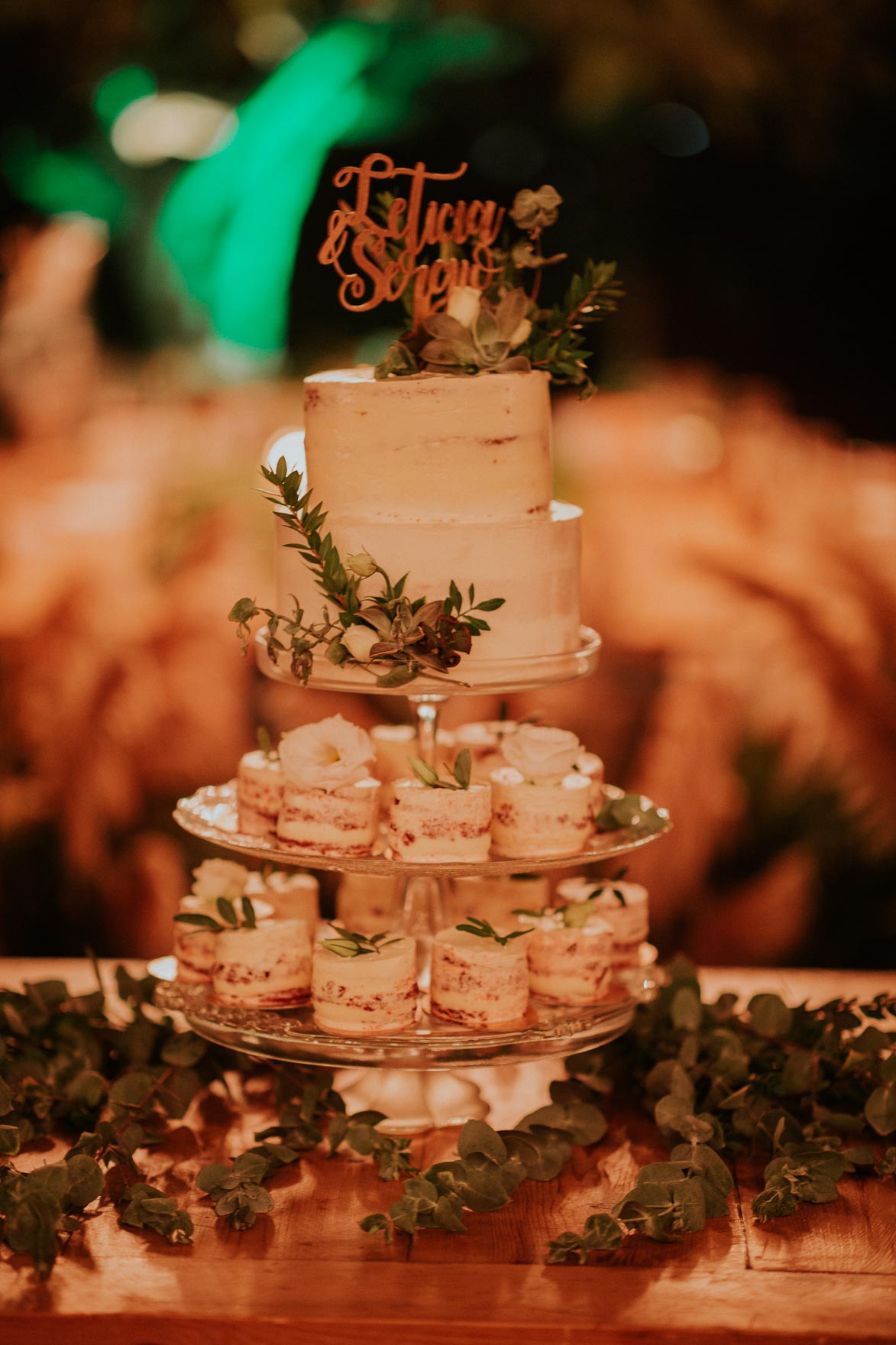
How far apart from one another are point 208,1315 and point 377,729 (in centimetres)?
99

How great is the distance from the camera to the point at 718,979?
2771mm

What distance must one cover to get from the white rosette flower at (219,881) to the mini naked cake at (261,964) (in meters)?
0.11

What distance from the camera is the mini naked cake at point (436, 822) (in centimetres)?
207

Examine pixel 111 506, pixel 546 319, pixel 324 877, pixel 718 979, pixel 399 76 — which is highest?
pixel 399 76

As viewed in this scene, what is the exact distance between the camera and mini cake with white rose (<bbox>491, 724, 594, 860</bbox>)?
213 centimetres

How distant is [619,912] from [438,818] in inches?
16.2

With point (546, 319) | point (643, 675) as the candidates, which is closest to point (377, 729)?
point (546, 319)

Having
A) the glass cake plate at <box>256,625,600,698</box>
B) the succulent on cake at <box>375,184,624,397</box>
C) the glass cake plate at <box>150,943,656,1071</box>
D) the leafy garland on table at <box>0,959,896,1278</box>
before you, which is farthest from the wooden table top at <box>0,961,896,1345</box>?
the succulent on cake at <box>375,184,624,397</box>

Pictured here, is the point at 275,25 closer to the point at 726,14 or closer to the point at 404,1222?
the point at 726,14

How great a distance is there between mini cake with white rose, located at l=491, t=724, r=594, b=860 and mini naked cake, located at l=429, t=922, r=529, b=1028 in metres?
0.14

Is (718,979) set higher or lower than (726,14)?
lower

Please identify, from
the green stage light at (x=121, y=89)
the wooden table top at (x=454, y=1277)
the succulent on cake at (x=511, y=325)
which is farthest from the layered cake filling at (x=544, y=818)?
the green stage light at (x=121, y=89)

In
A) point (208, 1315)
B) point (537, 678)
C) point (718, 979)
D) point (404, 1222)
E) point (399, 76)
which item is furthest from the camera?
point (399, 76)

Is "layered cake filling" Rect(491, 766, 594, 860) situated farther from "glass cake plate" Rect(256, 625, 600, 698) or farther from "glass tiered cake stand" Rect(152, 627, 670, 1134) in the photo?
"glass cake plate" Rect(256, 625, 600, 698)
